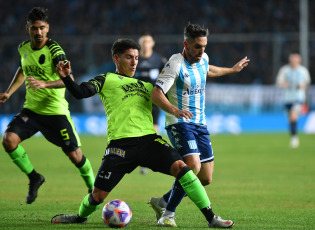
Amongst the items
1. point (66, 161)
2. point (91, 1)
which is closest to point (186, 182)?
point (66, 161)

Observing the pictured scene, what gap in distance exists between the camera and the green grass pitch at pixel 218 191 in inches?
269

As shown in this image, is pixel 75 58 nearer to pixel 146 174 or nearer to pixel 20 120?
pixel 146 174

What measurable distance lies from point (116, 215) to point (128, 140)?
77cm

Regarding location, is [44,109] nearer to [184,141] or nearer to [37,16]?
[37,16]

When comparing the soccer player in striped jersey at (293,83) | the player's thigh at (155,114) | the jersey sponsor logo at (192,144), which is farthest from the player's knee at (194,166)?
the soccer player in striped jersey at (293,83)

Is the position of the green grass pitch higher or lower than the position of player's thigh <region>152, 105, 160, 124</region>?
lower

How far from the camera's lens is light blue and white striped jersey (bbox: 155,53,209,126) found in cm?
673

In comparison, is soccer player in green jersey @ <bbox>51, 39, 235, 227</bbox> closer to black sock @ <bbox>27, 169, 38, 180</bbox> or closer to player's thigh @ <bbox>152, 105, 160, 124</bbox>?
black sock @ <bbox>27, 169, 38, 180</bbox>

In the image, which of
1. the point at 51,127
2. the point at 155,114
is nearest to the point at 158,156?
the point at 51,127

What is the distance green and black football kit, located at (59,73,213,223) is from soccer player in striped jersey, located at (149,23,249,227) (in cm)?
33

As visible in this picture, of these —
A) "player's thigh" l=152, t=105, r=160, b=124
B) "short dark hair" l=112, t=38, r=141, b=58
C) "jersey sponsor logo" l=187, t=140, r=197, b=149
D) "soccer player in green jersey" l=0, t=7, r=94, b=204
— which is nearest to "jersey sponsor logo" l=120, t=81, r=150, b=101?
"short dark hair" l=112, t=38, r=141, b=58

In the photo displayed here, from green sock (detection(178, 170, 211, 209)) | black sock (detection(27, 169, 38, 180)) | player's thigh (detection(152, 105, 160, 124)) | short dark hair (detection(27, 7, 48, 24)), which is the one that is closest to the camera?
green sock (detection(178, 170, 211, 209))

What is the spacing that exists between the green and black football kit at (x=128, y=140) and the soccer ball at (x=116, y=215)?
163mm

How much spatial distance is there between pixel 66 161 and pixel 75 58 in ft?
29.3
